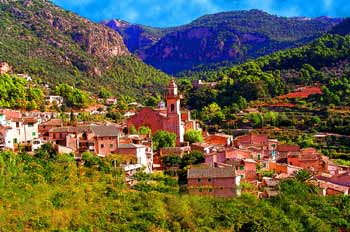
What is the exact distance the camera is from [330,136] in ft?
143

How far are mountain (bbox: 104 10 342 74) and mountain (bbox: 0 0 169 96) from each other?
4345 cm

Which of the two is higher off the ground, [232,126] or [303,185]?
[232,126]

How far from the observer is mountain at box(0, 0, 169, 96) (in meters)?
69.1

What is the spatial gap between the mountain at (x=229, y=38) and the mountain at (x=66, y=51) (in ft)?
143

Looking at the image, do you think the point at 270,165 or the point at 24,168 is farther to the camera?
the point at 270,165

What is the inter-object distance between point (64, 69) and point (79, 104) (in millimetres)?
22719

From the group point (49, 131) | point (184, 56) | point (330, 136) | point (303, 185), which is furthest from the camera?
point (184, 56)

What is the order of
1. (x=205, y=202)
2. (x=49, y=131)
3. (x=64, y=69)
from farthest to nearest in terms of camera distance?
(x=64, y=69) < (x=49, y=131) < (x=205, y=202)

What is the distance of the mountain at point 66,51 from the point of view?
69.1 metres

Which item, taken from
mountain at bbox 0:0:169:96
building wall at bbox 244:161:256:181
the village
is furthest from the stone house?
mountain at bbox 0:0:169:96

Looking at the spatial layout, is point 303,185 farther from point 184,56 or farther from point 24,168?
point 184,56

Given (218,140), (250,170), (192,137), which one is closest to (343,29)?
(218,140)

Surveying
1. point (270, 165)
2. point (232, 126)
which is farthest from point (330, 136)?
point (270, 165)

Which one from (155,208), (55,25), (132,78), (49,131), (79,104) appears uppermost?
(55,25)
